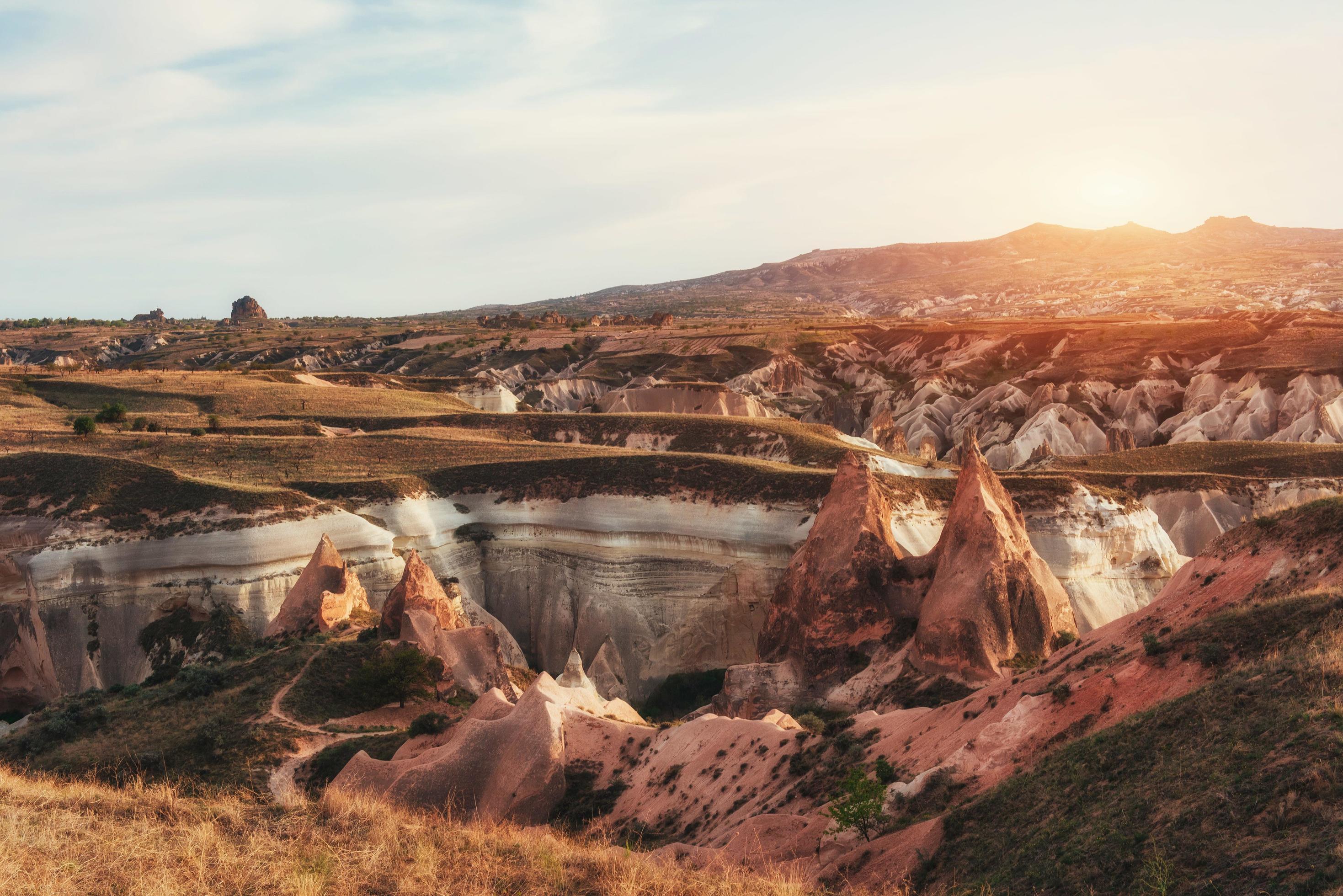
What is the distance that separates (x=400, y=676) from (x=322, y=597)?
598cm

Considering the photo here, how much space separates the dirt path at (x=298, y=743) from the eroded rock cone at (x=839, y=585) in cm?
1282

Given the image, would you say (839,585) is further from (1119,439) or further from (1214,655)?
(1119,439)

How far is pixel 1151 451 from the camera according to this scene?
53.2 meters

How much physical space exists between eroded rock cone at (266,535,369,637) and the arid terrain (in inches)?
4.4

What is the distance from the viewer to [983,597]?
23.9 meters

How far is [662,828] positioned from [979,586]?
35.5ft

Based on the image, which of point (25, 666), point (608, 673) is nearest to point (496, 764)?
point (608, 673)

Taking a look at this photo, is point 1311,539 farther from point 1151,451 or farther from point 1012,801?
point 1151,451

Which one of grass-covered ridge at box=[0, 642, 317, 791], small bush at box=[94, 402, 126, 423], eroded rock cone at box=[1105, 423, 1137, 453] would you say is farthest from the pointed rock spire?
eroded rock cone at box=[1105, 423, 1137, 453]

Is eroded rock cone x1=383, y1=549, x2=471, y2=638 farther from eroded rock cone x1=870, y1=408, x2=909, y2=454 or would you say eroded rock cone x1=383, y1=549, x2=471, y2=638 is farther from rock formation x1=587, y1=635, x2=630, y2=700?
eroded rock cone x1=870, y1=408, x2=909, y2=454

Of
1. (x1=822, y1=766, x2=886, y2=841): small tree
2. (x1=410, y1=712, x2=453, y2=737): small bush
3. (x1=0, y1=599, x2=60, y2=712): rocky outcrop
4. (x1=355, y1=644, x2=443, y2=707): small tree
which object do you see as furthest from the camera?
(x1=0, y1=599, x2=60, y2=712): rocky outcrop

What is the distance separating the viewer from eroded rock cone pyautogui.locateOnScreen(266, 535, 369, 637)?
93.4 ft

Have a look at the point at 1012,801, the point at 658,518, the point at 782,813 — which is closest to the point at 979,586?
the point at 782,813

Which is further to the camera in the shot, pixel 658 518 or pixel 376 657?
pixel 658 518
